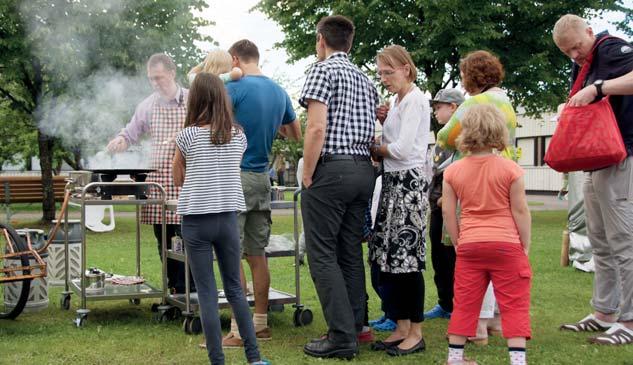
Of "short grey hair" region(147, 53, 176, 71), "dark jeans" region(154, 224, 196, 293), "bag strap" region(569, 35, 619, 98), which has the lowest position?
"dark jeans" region(154, 224, 196, 293)

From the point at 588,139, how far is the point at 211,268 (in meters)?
2.70

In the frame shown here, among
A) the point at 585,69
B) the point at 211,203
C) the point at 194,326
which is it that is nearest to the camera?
the point at 211,203

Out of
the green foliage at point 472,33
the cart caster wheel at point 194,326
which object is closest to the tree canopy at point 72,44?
the green foliage at point 472,33

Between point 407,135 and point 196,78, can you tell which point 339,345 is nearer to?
point 407,135

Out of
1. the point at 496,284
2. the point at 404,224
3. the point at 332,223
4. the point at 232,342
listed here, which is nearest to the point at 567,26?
the point at 404,224

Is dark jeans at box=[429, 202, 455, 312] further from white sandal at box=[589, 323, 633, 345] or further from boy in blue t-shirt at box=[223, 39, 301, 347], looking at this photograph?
boy in blue t-shirt at box=[223, 39, 301, 347]

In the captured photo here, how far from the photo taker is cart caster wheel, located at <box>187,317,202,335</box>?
5.37 metres

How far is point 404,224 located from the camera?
4645 millimetres

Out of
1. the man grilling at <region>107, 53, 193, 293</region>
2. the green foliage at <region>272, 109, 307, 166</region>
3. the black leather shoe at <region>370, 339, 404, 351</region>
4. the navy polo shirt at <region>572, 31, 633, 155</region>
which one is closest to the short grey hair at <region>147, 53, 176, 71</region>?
the man grilling at <region>107, 53, 193, 293</region>

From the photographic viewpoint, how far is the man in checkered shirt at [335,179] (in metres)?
4.52

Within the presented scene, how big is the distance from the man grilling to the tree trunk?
1016cm

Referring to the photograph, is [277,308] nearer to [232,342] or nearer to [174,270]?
[174,270]

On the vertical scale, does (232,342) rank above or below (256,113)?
below

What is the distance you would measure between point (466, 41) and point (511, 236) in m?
13.0
